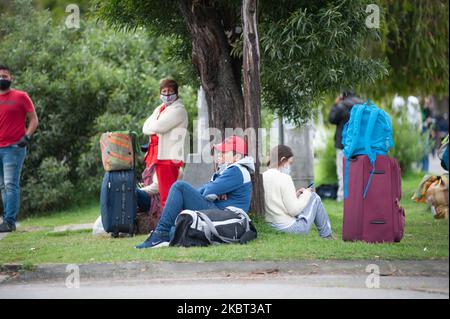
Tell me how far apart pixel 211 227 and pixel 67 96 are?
6.88 metres

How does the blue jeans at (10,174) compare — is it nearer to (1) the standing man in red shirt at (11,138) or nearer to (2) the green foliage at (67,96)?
(1) the standing man in red shirt at (11,138)

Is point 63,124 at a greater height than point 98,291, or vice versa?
point 63,124

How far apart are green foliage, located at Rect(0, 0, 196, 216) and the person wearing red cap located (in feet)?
18.8

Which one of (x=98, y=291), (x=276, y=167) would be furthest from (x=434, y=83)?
(x=98, y=291)

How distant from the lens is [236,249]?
29.1ft

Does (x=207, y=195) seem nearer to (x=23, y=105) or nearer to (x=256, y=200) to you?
(x=256, y=200)

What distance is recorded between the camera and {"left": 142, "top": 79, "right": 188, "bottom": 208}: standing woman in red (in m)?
11.2

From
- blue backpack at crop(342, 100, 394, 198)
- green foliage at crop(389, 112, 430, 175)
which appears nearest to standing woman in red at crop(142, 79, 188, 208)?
blue backpack at crop(342, 100, 394, 198)

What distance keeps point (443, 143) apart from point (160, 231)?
429cm

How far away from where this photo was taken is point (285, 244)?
30.3 feet

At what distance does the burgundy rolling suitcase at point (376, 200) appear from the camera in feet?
30.1

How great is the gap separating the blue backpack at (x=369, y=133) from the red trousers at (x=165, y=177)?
2.66 m
